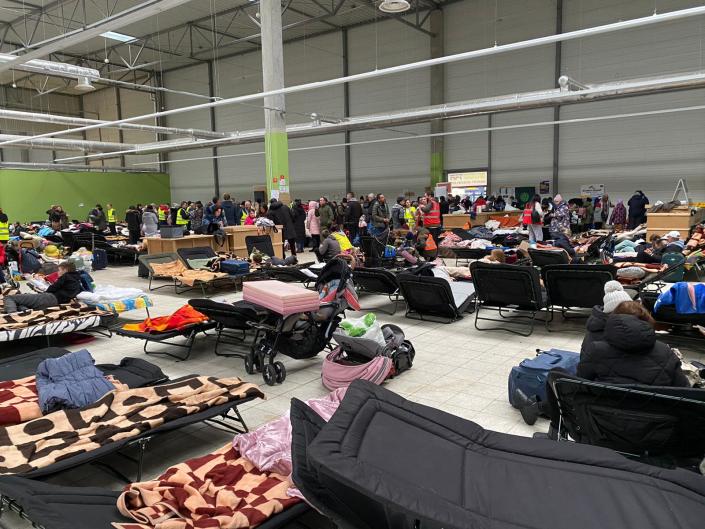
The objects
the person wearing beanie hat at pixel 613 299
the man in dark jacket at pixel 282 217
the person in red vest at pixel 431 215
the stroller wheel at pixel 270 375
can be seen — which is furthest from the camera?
the person in red vest at pixel 431 215

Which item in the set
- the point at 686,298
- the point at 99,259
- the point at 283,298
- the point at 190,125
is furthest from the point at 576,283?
the point at 190,125

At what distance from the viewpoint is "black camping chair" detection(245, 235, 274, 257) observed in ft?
32.5

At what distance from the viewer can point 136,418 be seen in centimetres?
303

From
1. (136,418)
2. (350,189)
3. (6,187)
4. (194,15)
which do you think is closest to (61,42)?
(136,418)

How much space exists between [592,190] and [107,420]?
15.6m

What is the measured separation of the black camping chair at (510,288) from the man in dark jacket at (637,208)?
30.7 feet

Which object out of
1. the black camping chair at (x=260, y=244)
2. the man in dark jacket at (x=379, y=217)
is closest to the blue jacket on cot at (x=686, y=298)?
the black camping chair at (x=260, y=244)

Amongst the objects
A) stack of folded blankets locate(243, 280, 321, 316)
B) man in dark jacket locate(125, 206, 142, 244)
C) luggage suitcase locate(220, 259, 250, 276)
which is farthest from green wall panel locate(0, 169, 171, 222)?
stack of folded blankets locate(243, 280, 321, 316)

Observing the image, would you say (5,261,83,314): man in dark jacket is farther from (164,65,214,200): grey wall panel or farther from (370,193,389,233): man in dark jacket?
(164,65,214,200): grey wall panel

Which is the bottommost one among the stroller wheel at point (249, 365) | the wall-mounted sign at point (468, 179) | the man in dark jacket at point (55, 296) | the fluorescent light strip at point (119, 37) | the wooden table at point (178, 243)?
the stroller wheel at point (249, 365)

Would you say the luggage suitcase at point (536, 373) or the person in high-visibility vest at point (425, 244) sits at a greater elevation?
the person in high-visibility vest at point (425, 244)

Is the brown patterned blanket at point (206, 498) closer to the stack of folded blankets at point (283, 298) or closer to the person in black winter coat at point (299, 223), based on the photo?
the stack of folded blankets at point (283, 298)

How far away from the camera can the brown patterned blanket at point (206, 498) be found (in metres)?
2.17

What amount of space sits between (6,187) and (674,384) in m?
24.6
